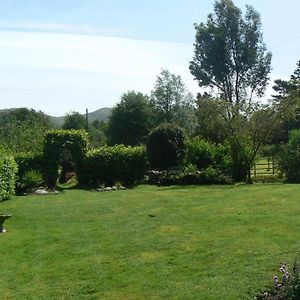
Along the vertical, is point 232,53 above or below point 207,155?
above

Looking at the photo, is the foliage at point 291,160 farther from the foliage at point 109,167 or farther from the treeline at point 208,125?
the foliage at point 109,167

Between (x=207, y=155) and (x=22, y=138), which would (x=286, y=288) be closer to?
(x=207, y=155)

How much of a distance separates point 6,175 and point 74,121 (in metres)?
37.4

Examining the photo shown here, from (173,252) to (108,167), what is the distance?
15848 mm

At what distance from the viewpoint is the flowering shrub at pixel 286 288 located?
512cm

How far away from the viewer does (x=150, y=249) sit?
8914 mm

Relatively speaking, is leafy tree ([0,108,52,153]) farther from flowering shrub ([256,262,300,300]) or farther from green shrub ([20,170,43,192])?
flowering shrub ([256,262,300,300])

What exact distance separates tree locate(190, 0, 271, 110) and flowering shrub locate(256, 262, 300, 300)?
130 feet

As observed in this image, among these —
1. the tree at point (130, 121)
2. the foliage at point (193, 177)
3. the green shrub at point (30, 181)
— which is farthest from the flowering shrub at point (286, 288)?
the tree at point (130, 121)

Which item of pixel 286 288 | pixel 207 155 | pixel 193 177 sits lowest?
pixel 286 288

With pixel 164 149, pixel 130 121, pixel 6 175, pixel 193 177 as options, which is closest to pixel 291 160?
pixel 193 177

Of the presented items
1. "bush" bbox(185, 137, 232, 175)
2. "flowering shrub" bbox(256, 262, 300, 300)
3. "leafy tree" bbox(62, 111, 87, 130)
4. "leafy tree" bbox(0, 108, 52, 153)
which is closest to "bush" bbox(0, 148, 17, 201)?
"leafy tree" bbox(0, 108, 52, 153)

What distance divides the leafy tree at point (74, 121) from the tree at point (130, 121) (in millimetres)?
11026

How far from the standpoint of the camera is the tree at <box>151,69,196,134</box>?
44.3 metres
